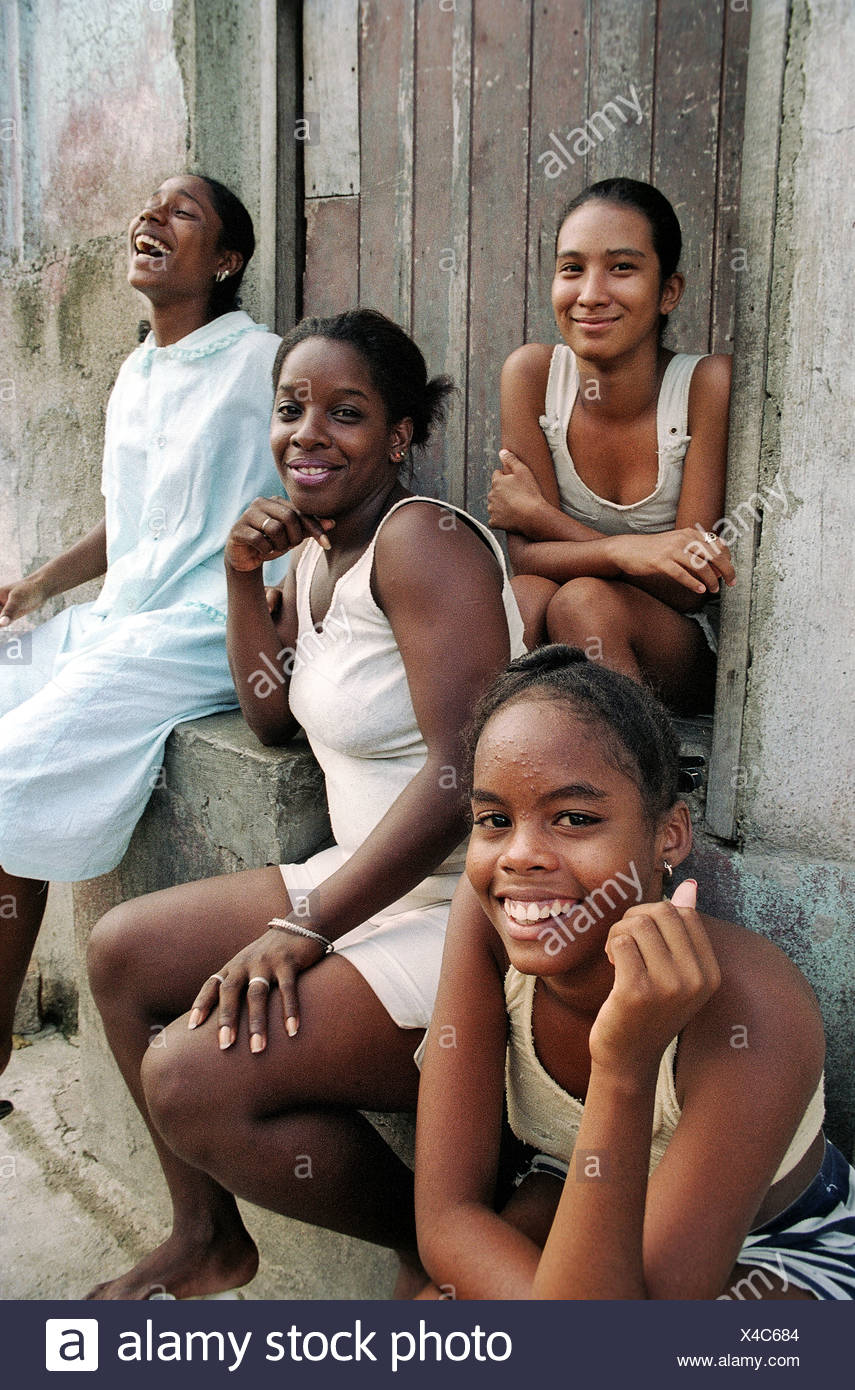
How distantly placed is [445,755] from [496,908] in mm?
449

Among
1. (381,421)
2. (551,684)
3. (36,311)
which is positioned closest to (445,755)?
(551,684)

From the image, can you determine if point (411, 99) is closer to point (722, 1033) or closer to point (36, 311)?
point (36, 311)

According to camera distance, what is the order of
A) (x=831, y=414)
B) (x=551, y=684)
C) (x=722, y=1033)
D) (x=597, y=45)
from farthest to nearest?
(x=597, y=45), (x=831, y=414), (x=551, y=684), (x=722, y=1033)

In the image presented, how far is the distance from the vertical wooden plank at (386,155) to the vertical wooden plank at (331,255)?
31 mm

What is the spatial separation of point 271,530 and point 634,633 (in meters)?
0.70

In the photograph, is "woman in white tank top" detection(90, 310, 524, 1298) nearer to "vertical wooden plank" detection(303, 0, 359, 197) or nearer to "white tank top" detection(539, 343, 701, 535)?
"white tank top" detection(539, 343, 701, 535)

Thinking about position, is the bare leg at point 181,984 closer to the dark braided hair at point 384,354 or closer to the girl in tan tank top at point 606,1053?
the girl in tan tank top at point 606,1053

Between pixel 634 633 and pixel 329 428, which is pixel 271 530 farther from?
pixel 634 633

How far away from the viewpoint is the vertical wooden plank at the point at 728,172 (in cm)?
250

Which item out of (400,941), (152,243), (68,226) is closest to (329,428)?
(400,941)

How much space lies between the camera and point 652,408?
7.91ft

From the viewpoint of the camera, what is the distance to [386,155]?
3.08 m

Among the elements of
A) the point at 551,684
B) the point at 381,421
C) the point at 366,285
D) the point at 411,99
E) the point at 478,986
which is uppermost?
the point at 411,99

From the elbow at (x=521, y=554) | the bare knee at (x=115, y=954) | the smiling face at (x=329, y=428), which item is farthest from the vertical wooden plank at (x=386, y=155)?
the bare knee at (x=115, y=954)
